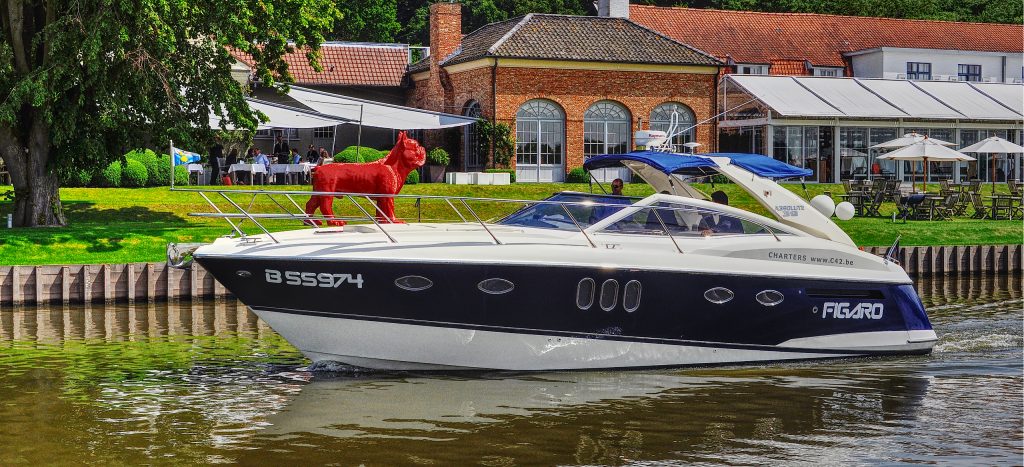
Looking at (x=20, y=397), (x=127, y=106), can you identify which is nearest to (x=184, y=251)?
(x=20, y=397)

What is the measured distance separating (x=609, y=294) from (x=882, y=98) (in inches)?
1286

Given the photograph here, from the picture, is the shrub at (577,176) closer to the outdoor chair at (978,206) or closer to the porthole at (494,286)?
the outdoor chair at (978,206)

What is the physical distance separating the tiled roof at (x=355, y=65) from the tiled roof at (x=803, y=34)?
389 inches

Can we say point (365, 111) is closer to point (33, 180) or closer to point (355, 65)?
point (33, 180)

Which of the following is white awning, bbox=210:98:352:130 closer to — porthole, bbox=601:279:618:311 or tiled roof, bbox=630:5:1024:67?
porthole, bbox=601:279:618:311

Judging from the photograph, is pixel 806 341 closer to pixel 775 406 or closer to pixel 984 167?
pixel 775 406

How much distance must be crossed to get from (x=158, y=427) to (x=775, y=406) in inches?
233

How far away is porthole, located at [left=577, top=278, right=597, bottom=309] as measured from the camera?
507 inches

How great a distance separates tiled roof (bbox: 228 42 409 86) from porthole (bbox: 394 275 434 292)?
1322 inches

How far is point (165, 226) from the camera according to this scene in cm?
2561

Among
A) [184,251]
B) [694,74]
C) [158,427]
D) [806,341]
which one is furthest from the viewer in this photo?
[694,74]

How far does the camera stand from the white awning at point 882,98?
135 ft

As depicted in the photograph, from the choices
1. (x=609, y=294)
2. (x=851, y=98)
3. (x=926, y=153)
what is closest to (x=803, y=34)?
(x=851, y=98)

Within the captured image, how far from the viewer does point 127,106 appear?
81.7 ft
